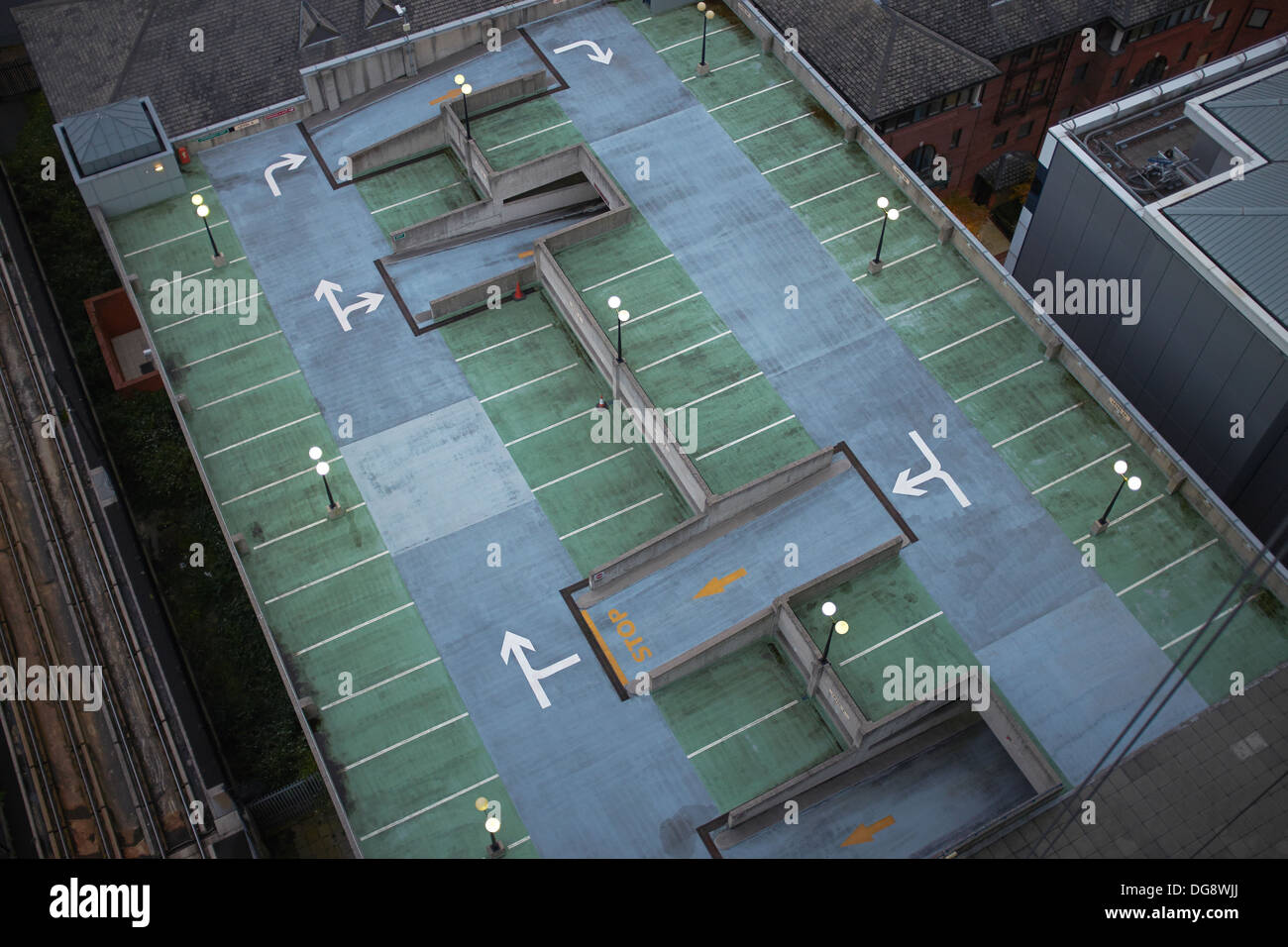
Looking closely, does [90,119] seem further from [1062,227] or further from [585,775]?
[1062,227]

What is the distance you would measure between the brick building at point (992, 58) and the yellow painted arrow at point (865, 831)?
35.1 meters

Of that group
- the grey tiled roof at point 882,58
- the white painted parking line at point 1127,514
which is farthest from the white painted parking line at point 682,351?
the white painted parking line at point 1127,514

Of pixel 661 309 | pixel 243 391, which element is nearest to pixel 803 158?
pixel 661 309

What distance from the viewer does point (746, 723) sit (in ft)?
138

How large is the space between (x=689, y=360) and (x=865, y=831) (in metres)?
20.6

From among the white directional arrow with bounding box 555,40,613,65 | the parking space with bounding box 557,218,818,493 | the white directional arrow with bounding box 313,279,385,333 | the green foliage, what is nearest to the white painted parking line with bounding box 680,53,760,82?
the white directional arrow with bounding box 555,40,613,65

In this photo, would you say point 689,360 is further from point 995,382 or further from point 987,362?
point 995,382

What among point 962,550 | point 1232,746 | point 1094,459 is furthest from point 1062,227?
point 1232,746

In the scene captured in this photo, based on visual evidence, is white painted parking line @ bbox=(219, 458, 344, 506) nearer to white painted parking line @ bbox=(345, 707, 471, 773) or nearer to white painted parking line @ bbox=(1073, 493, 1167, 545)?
white painted parking line @ bbox=(345, 707, 471, 773)

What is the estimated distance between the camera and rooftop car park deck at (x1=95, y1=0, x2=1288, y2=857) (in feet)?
135

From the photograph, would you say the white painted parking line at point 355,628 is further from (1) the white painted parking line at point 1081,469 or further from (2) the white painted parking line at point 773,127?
(2) the white painted parking line at point 773,127

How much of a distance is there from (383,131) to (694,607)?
98.0ft

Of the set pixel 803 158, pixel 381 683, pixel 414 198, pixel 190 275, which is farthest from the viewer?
pixel 803 158

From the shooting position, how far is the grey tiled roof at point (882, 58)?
196 feet
